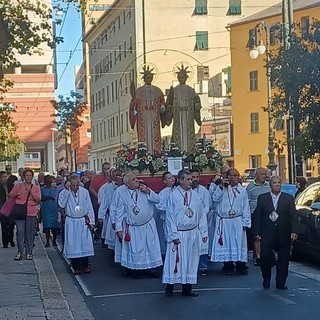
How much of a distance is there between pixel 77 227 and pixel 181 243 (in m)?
3.32

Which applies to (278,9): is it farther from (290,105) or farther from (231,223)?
(231,223)

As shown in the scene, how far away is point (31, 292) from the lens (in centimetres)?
1094

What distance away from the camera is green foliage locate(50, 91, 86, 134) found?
187 ft

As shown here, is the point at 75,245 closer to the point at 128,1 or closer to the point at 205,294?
the point at 205,294

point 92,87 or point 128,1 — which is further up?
point 128,1

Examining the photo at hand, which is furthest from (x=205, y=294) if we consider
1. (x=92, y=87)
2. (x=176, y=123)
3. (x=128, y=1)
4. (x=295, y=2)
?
(x=92, y=87)

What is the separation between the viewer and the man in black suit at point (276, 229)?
430 inches

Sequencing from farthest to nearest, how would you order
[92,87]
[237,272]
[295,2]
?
[92,87], [295,2], [237,272]

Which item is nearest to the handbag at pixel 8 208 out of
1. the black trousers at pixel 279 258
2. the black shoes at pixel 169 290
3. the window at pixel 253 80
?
the black shoes at pixel 169 290

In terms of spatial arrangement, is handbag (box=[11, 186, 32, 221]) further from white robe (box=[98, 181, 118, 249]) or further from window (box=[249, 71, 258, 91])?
window (box=[249, 71, 258, 91])

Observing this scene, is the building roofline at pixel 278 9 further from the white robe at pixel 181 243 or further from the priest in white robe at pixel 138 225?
the white robe at pixel 181 243

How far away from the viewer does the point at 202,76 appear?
2382 inches

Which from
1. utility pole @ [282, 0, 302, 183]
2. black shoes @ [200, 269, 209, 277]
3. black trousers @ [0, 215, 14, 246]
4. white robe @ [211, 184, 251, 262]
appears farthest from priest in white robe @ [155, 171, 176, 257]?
utility pole @ [282, 0, 302, 183]

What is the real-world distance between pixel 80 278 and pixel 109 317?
370cm
